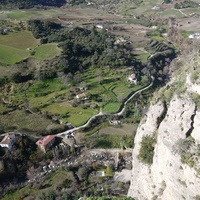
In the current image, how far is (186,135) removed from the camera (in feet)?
53.5

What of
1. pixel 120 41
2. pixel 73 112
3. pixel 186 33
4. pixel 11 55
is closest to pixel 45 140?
pixel 73 112

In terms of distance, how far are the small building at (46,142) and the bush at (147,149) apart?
81.6 ft

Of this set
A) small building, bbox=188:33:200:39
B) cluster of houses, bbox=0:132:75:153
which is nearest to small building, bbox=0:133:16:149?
cluster of houses, bbox=0:132:75:153

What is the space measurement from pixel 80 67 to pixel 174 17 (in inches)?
2704

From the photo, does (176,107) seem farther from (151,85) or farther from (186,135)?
(151,85)

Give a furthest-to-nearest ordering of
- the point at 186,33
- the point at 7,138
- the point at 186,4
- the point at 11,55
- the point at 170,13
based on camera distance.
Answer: the point at 186,4, the point at 170,13, the point at 186,33, the point at 11,55, the point at 7,138

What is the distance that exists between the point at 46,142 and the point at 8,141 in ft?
18.5

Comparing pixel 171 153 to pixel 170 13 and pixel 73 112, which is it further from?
pixel 170 13

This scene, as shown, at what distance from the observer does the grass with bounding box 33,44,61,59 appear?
6550 cm

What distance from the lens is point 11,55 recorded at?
64625 millimetres

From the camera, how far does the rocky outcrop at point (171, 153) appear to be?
15.8m

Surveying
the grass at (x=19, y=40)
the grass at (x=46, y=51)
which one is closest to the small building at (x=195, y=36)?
the grass at (x=46, y=51)

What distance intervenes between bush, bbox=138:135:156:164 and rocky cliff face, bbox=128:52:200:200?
0.26 metres

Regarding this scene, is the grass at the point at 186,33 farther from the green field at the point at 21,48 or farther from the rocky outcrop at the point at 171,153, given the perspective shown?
the rocky outcrop at the point at 171,153
